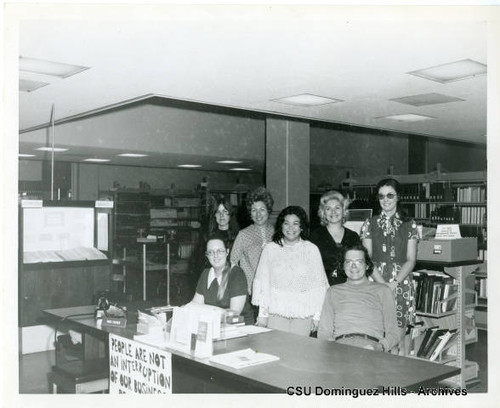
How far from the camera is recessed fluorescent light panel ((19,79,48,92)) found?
434 cm

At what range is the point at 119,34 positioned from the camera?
304cm

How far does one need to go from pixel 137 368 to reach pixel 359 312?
4.23ft

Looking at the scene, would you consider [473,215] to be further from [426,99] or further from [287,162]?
[426,99]

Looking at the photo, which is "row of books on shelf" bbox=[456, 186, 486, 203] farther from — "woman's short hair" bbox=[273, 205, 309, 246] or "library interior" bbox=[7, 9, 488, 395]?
"woman's short hair" bbox=[273, 205, 309, 246]

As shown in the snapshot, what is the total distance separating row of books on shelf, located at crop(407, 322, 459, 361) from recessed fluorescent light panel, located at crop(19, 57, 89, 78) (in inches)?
128

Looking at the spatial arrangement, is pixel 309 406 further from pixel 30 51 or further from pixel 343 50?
pixel 30 51

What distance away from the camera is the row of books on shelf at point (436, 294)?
14.6 ft

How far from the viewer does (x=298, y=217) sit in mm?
3598

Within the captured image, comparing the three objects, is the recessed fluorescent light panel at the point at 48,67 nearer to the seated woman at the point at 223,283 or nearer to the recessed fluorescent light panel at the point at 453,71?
the seated woman at the point at 223,283

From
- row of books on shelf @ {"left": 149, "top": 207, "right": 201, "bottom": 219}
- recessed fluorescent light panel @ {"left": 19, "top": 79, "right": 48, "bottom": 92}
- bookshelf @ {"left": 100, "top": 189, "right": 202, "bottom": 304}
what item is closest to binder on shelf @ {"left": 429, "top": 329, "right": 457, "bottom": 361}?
recessed fluorescent light panel @ {"left": 19, "top": 79, "right": 48, "bottom": 92}

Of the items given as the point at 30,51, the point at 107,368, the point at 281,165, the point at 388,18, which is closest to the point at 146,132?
the point at 281,165

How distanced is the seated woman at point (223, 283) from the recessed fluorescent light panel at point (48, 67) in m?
1.62

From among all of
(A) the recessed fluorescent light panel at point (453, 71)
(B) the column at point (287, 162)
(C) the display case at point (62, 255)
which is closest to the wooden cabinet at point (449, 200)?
(B) the column at point (287, 162)

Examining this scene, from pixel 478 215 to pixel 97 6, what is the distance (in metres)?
5.96
